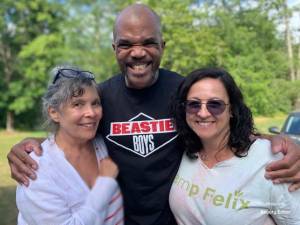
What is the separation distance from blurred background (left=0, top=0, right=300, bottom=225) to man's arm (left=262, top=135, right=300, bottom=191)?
1530 mm

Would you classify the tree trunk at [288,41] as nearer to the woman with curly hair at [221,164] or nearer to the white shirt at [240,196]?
the woman with curly hair at [221,164]

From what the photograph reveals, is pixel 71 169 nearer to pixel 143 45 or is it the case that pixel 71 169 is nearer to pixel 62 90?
pixel 62 90

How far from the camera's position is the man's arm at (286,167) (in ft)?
7.27

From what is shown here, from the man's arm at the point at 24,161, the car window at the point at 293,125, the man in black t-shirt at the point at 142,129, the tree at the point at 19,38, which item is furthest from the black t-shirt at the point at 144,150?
the tree at the point at 19,38

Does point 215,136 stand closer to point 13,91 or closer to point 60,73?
point 60,73

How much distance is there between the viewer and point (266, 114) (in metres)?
10.9

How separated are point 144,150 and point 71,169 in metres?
0.57

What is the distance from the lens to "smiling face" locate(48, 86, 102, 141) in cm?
232

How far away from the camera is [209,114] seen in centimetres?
235

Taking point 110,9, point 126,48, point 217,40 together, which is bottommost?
point 126,48

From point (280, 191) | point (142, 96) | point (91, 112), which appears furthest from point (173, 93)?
point (280, 191)

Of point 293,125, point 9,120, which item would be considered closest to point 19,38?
point 9,120

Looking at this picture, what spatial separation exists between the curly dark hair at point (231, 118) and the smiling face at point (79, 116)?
1.85ft

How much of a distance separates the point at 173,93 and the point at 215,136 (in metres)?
0.47
